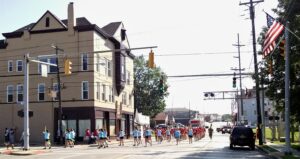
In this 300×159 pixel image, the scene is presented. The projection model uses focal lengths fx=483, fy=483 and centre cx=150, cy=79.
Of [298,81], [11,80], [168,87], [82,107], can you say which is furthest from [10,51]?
[168,87]

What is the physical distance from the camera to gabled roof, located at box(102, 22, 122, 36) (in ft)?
188

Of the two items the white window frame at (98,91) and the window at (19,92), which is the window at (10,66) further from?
the white window frame at (98,91)

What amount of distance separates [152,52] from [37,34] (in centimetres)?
2676

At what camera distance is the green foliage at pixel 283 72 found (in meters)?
28.9

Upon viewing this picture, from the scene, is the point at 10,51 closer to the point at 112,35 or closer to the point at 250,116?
the point at 112,35

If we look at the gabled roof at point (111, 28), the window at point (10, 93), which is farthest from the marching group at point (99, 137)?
the gabled roof at point (111, 28)

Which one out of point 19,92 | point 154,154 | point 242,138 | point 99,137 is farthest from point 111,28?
point 154,154

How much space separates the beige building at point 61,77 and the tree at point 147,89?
39.0 m

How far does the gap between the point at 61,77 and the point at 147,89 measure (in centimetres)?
4529

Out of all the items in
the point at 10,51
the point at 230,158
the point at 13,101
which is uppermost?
the point at 10,51

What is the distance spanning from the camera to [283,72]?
32.4m

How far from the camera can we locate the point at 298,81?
30.6 meters

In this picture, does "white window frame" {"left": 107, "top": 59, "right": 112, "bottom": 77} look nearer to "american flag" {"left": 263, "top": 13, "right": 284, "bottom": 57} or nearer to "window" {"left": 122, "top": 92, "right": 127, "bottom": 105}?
"window" {"left": 122, "top": 92, "right": 127, "bottom": 105}

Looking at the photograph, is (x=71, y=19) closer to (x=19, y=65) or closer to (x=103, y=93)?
(x=19, y=65)
